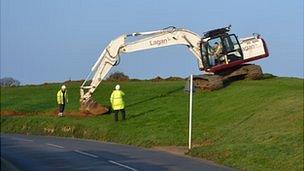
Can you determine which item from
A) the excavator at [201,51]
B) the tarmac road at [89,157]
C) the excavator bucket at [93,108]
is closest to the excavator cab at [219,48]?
the excavator at [201,51]

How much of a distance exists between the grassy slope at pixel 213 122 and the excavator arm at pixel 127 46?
2291 mm

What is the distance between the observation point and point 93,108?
40.2 metres

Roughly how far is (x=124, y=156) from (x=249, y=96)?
12.9 metres

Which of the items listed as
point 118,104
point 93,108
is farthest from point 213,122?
point 93,108

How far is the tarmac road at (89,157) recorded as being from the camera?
69.9ft

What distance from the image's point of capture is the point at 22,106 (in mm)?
46875

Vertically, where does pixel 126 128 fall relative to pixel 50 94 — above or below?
below

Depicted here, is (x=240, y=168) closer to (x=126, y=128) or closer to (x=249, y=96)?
(x=126, y=128)

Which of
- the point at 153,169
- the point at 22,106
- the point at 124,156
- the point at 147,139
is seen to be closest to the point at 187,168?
the point at 153,169

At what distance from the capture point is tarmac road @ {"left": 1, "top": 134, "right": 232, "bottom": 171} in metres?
21.3

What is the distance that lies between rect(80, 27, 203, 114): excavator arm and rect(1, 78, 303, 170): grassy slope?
7.52 feet

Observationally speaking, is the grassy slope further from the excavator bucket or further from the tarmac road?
the tarmac road

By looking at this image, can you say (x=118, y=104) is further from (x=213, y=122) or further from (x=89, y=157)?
(x=89, y=157)

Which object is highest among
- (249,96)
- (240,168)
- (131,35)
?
(131,35)
